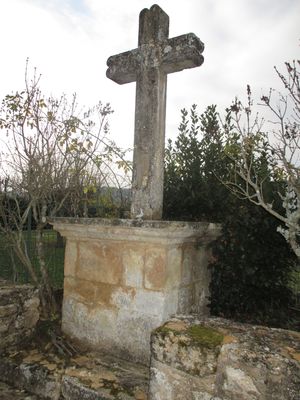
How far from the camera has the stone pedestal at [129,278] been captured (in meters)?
2.68

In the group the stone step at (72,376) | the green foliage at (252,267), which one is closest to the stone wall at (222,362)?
the stone step at (72,376)

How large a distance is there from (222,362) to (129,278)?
139 centimetres

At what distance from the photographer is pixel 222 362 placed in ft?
5.11

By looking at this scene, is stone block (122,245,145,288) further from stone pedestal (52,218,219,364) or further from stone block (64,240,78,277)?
stone block (64,240,78,277)

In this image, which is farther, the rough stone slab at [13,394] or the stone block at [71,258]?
the stone block at [71,258]

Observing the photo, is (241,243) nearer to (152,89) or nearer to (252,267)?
(252,267)

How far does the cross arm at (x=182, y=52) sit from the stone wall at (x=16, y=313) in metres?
2.53

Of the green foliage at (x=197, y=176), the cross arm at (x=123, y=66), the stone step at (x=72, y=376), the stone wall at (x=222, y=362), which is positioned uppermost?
the cross arm at (x=123, y=66)

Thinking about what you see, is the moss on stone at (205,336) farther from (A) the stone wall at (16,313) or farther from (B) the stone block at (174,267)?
(A) the stone wall at (16,313)

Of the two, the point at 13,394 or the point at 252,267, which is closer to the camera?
the point at 13,394

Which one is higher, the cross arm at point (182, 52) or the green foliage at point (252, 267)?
the cross arm at point (182, 52)

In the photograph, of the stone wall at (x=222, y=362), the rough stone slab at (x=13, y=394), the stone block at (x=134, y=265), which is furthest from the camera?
the stone block at (x=134, y=265)

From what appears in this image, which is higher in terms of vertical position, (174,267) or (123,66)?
(123,66)

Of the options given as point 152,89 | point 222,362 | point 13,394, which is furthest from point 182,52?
point 13,394
